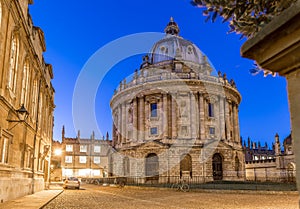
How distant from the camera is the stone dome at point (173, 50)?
190 feet

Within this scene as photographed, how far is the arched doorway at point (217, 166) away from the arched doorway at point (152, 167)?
29.2ft

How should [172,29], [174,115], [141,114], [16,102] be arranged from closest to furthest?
[16,102]
[174,115]
[141,114]
[172,29]

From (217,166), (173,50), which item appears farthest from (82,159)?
(217,166)

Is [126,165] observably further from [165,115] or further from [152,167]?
[165,115]

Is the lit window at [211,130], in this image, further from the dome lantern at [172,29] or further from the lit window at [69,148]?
the lit window at [69,148]

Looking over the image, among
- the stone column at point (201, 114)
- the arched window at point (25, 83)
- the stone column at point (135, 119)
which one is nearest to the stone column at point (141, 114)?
the stone column at point (135, 119)

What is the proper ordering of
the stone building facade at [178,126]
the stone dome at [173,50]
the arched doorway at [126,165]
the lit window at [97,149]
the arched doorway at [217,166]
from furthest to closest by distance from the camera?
the lit window at [97,149], the stone dome at [173,50], the arched doorway at [126,165], the arched doorway at [217,166], the stone building facade at [178,126]

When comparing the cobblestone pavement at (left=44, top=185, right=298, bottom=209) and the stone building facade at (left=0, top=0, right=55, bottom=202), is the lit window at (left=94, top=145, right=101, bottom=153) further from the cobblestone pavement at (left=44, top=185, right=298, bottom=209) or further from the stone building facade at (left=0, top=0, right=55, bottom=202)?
the stone building facade at (left=0, top=0, right=55, bottom=202)

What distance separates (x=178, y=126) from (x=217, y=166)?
8586mm

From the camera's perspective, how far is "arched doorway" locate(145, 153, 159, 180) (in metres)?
45.3

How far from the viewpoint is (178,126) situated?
47562 mm

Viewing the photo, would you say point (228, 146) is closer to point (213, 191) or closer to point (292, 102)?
point (213, 191)

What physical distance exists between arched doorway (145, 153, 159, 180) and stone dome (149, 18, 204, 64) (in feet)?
64.3

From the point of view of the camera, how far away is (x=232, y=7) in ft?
11.8
